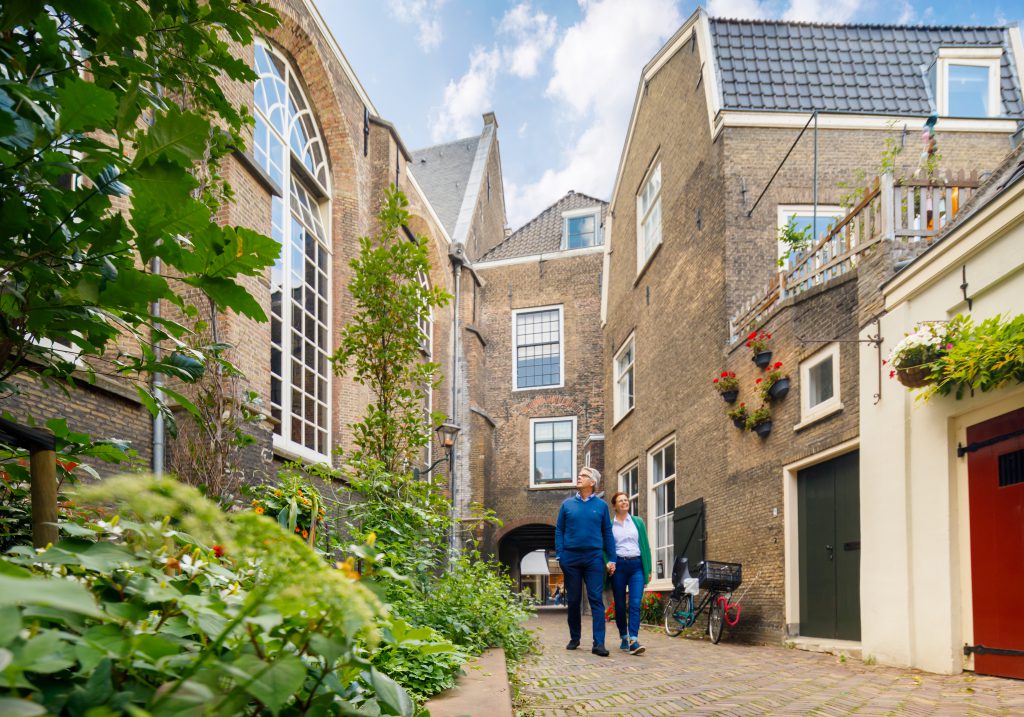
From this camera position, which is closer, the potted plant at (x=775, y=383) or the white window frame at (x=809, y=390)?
the white window frame at (x=809, y=390)

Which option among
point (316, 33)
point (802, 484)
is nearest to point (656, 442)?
point (802, 484)

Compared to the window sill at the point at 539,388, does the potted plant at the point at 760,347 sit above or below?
below

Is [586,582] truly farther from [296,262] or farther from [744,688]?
[296,262]

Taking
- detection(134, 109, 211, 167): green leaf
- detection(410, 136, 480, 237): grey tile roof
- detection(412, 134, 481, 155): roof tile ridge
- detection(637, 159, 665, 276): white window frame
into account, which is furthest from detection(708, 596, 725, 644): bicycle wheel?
detection(412, 134, 481, 155): roof tile ridge

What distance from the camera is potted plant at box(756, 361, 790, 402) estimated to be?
26.4ft

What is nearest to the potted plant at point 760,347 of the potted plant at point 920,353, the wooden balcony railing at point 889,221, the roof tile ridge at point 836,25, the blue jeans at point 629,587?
the wooden balcony railing at point 889,221

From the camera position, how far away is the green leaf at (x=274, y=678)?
70 centimetres

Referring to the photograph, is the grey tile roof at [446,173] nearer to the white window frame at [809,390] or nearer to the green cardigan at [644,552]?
the white window frame at [809,390]

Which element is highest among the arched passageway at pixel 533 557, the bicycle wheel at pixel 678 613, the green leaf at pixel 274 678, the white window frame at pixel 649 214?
the white window frame at pixel 649 214

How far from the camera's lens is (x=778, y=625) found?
8.06 meters

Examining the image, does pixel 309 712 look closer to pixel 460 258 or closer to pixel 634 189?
pixel 634 189

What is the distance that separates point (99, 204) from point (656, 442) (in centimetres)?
1252

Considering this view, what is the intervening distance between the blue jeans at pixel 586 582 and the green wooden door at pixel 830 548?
257 cm

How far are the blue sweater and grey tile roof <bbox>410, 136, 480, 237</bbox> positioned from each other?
57.5 feet
